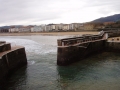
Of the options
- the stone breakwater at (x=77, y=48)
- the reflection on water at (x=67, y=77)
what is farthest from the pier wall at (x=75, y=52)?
the reflection on water at (x=67, y=77)

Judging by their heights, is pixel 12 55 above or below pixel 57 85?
above

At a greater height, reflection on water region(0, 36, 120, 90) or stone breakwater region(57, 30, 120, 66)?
stone breakwater region(57, 30, 120, 66)

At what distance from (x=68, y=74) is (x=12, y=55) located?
5113mm

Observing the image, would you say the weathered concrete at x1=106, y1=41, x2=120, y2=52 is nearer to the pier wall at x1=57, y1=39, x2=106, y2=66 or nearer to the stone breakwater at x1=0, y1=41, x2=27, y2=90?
the pier wall at x1=57, y1=39, x2=106, y2=66

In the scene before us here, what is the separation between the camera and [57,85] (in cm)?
1034

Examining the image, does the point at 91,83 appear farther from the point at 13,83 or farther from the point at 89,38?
the point at 89,38

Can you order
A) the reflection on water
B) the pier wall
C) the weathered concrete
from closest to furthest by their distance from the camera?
the reflection on water
the pier wall
the weathered concrete

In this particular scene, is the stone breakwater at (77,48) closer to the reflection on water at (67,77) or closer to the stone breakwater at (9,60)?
the reflection on water at (67,77)

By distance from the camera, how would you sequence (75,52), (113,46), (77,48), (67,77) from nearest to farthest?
(67,77), (75,52), (77,48), (113,46)

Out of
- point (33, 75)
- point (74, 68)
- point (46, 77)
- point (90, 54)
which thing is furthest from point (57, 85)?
point (90, 54)

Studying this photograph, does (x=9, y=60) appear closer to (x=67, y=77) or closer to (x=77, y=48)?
(x=67, y=77)

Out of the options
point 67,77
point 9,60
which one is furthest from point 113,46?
point 9,60

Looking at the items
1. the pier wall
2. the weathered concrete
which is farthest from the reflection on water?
the weathered concrete

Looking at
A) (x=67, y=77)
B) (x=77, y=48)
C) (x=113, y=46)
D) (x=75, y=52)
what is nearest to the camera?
(x=67, y=77)
